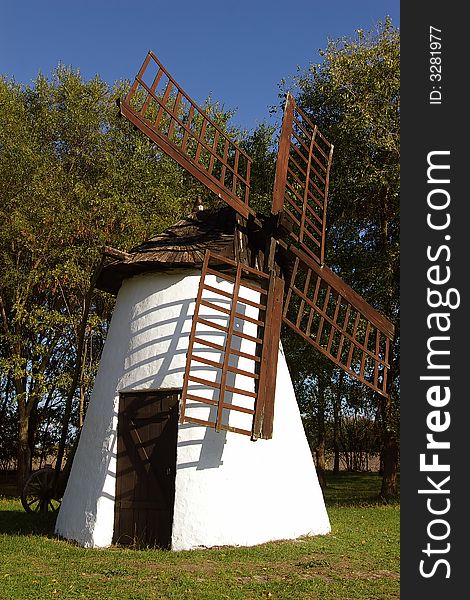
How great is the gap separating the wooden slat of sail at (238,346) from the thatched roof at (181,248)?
0.43 metres

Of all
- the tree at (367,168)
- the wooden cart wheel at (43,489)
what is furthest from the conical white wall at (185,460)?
the tree at (367,168)

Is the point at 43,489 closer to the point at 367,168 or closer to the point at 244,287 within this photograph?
the point at 244,287

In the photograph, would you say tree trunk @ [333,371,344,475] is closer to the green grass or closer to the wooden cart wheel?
the green grass

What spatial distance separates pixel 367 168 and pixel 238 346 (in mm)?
8278

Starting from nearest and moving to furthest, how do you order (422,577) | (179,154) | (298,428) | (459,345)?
(422,577), (459,345), (179,154), (298,428)

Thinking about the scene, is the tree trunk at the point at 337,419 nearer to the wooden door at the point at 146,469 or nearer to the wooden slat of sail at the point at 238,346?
the wooden slat of sail at the point at 238,346

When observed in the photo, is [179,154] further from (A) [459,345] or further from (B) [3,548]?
(B) [3,548]

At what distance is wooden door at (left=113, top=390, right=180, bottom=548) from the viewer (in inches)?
384

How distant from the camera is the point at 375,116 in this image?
1669 centimetres

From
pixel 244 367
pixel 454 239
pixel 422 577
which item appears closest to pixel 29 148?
pixel 244 367

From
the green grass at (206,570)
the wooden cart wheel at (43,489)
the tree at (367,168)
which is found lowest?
the green grass at (206,570)

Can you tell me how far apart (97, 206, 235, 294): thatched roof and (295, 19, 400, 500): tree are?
6.00 meters

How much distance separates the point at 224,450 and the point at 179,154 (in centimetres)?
414

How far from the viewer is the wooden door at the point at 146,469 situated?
32.0ft
